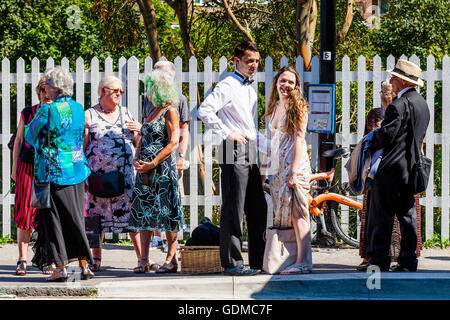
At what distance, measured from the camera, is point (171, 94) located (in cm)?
698

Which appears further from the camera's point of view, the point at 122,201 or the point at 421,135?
the point at 122,201

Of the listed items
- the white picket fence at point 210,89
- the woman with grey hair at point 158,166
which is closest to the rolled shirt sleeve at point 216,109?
the woman with grey hair at point 158,166

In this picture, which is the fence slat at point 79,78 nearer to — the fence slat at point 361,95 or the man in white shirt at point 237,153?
the man in white shirt at point 237,153

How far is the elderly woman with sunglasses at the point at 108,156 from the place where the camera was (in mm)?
7312

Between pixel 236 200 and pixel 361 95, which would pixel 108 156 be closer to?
pixel 236 200

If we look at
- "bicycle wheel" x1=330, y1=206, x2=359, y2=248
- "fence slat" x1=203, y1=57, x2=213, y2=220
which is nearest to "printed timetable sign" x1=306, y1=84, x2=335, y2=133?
"bicycle wheel" x1=330, y1=206, x2=359, y2=248

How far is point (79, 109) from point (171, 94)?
0.86 m

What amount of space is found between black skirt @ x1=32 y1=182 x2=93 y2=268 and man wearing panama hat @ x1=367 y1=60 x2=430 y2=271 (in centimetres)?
254

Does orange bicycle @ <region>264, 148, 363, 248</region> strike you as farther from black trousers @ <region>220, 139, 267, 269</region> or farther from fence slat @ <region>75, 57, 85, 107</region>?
fence slat @ <region>75, 57, 85, 107</region>

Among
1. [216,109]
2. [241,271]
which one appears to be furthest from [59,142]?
[241,271]

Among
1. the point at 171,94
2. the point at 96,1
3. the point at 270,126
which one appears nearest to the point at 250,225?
the point at 270,126

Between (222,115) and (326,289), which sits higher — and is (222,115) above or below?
above
